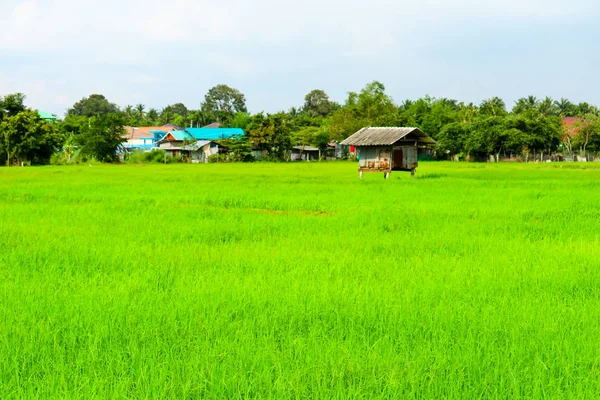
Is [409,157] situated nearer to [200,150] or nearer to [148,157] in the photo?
[148,157]

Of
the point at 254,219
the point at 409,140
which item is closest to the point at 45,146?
the point at 409,140

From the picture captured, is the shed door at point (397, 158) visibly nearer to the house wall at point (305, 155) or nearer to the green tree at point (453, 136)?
the green tree at point (453, 136)

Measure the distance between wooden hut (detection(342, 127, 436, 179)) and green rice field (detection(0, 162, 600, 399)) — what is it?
15.1 m

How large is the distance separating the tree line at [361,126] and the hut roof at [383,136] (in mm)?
30330

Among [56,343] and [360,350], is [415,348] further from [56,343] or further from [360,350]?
[56,343]

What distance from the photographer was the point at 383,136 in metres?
24.5

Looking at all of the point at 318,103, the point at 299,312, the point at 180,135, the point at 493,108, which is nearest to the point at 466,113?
the point at 493,108

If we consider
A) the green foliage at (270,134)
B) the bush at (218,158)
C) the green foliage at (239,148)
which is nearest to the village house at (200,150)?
the bush at (218,158)

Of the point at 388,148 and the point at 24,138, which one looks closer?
the point at 388,148

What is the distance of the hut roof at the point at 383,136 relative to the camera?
78.5ft

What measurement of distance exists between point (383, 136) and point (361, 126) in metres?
40.5

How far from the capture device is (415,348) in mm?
3539

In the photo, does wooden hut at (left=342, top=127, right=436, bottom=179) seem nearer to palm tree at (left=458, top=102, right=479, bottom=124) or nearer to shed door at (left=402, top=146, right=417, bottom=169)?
shed door at (left=402, top=146, right=417, bottom=169)

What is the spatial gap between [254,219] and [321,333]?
672cm
